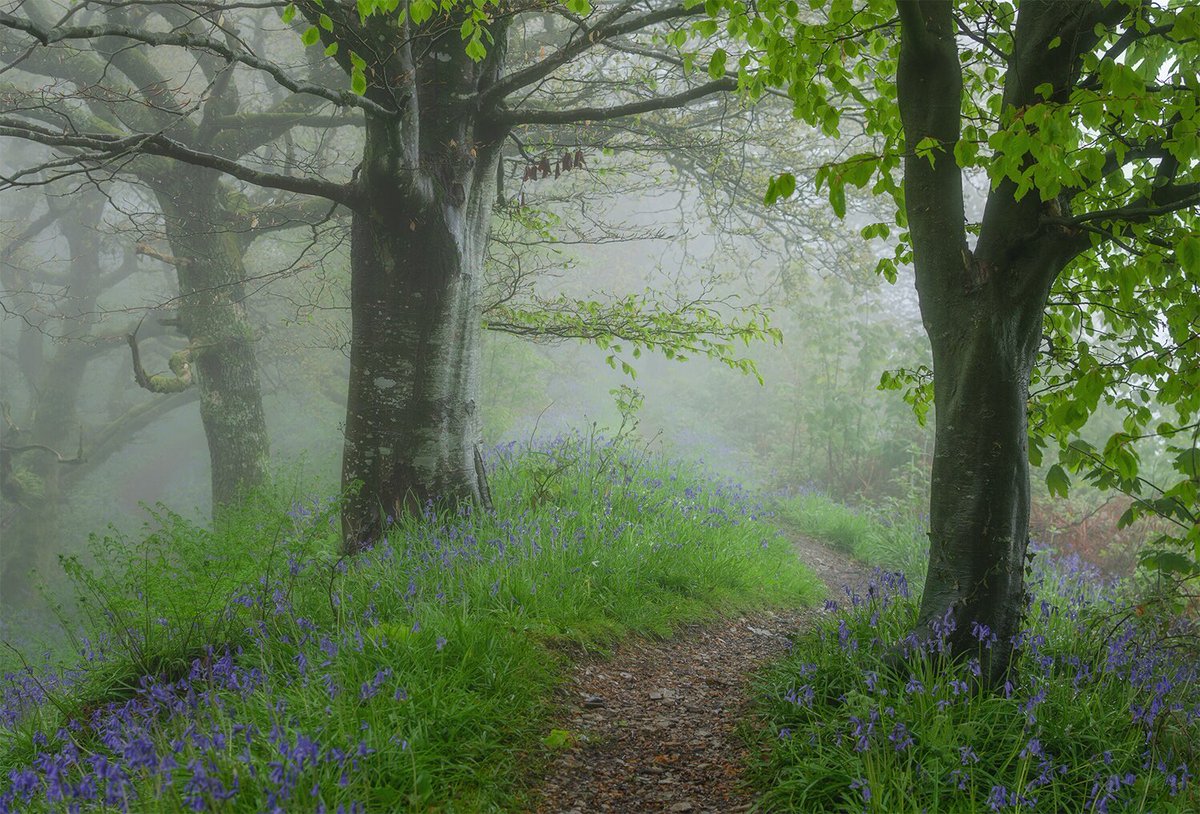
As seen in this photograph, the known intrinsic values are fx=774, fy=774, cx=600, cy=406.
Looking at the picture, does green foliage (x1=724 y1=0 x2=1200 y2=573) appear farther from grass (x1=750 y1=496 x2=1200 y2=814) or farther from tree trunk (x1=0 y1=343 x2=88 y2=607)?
tree trunk (x1=0 y1=343 x2=88 y2=607)

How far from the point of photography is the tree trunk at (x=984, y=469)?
3.82 meters

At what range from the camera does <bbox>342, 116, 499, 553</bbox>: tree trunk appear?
6316 mm

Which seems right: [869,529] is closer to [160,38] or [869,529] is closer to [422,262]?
[422,262]

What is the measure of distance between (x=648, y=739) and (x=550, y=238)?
576 centimetres

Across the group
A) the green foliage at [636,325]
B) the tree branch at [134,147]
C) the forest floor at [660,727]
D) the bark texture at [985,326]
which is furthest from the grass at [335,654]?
the tree branch at [134,147]

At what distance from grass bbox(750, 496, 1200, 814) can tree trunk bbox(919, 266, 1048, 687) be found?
12 centimetres

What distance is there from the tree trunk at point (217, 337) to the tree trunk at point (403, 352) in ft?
19.3

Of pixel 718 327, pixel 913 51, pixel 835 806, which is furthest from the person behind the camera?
pixel 718 327

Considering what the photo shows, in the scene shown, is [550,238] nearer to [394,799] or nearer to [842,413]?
[394,799]

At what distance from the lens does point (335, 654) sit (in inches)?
142

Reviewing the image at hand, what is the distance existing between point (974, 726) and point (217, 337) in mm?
11180

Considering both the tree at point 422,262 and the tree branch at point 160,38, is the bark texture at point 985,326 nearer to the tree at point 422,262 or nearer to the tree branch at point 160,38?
the tree at point 422,262

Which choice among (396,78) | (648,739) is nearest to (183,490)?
(396,78)

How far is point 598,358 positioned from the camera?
41.4 m
